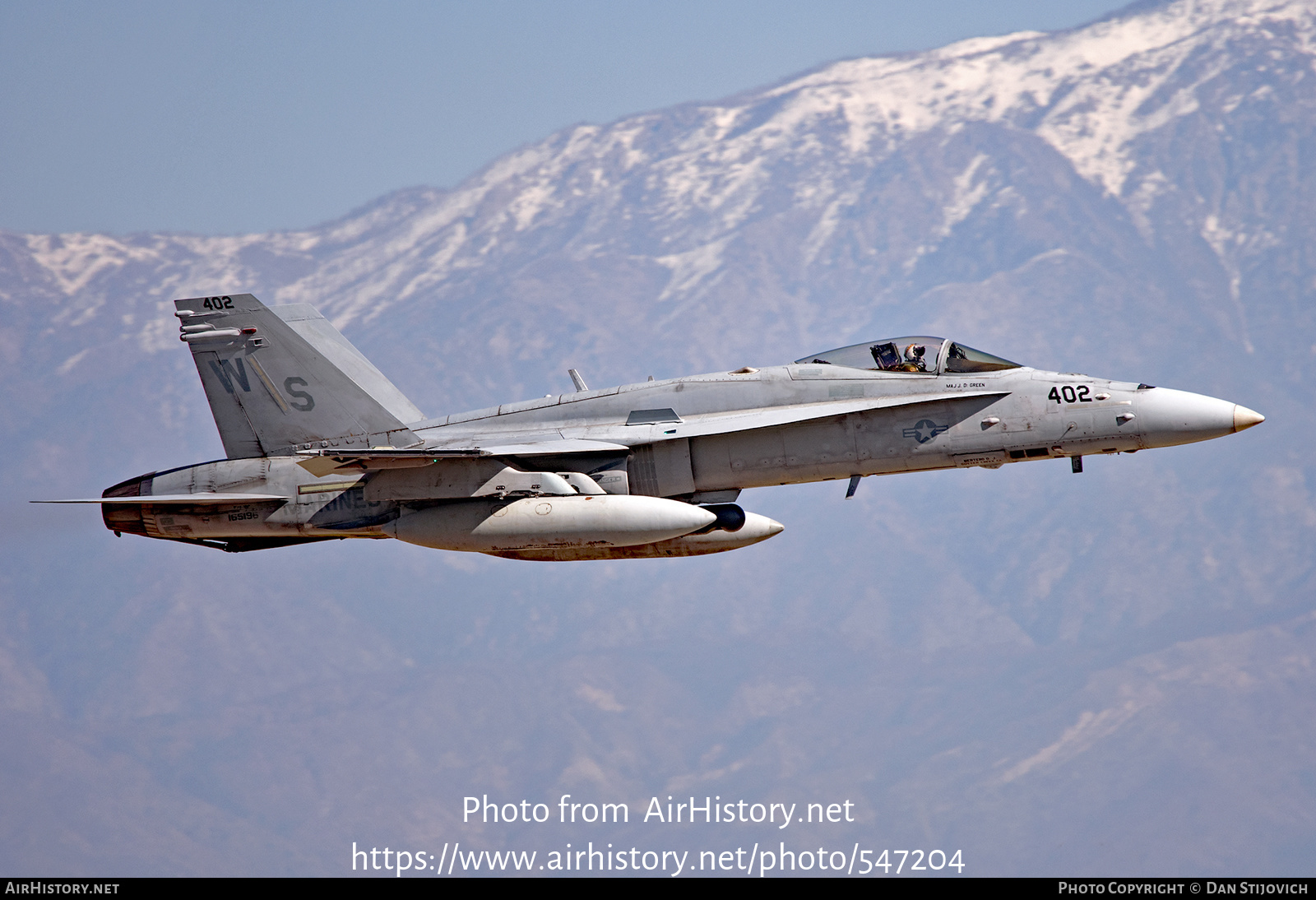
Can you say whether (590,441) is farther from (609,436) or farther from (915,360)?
(915,360)

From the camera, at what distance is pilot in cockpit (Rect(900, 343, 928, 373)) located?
74.9 feet

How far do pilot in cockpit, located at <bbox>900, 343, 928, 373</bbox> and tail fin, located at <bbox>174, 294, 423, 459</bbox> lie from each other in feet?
25.8

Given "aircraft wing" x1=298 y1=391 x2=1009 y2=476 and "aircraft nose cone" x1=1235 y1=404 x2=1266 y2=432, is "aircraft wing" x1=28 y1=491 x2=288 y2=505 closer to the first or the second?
"aircraft wing" x1=298 y1=391 x2=1009 y2=476

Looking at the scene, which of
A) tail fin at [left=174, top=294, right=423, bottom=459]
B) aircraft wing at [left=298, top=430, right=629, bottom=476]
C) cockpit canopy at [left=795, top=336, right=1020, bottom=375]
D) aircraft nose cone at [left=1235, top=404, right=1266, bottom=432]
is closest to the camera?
aircraft nose cone at [left=1235, top=404, right=1266, bottom=432]

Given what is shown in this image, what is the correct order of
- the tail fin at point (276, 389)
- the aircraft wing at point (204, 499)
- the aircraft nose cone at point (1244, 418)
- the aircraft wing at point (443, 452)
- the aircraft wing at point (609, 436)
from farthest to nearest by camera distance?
the tail fin at point (276, 389)
the aircraft wing at point (204, 499)
the aircraft wing at point (609, 436)
the aircraft wing at point (443, 452)
the aircraft nose cone at point (1244, 418)

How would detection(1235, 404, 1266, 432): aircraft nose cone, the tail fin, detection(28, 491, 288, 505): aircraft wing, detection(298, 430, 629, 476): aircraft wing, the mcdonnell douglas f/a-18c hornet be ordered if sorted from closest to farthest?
1. detection(1235, 404, 1266, 432): aircraft nose cone
2. the mcdonnell douglas f/a-18c hornet
3. detection(298, 430, 629, 476): aircraft wing
4. detection(28, 491, 288, 505): aircraft wing
5. the tail fin

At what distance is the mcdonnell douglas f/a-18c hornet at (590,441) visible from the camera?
72.8 ft

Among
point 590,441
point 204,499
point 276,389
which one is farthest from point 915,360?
point 204,499

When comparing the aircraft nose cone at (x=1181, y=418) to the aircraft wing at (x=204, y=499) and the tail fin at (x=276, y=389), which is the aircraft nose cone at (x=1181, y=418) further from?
the aircraft wing at (x=204, y=499)

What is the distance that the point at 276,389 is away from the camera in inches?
972

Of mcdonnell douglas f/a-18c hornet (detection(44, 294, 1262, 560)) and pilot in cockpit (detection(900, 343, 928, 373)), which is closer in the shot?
mcdonnell douglas f/a-18c hornet (detection(44, 294, 1262, 560))

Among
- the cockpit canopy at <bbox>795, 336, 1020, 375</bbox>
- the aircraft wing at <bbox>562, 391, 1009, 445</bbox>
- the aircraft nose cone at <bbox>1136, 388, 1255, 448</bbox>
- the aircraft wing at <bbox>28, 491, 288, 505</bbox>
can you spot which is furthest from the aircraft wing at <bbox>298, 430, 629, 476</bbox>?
the aircraft nose cone at <bbox>1136, 388, 1255, 448</bbox>

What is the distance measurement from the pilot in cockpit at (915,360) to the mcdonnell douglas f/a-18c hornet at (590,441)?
0.04 m

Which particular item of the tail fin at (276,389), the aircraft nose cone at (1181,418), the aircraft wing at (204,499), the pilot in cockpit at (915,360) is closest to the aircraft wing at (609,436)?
the pilot in cockpit at (915,360)
